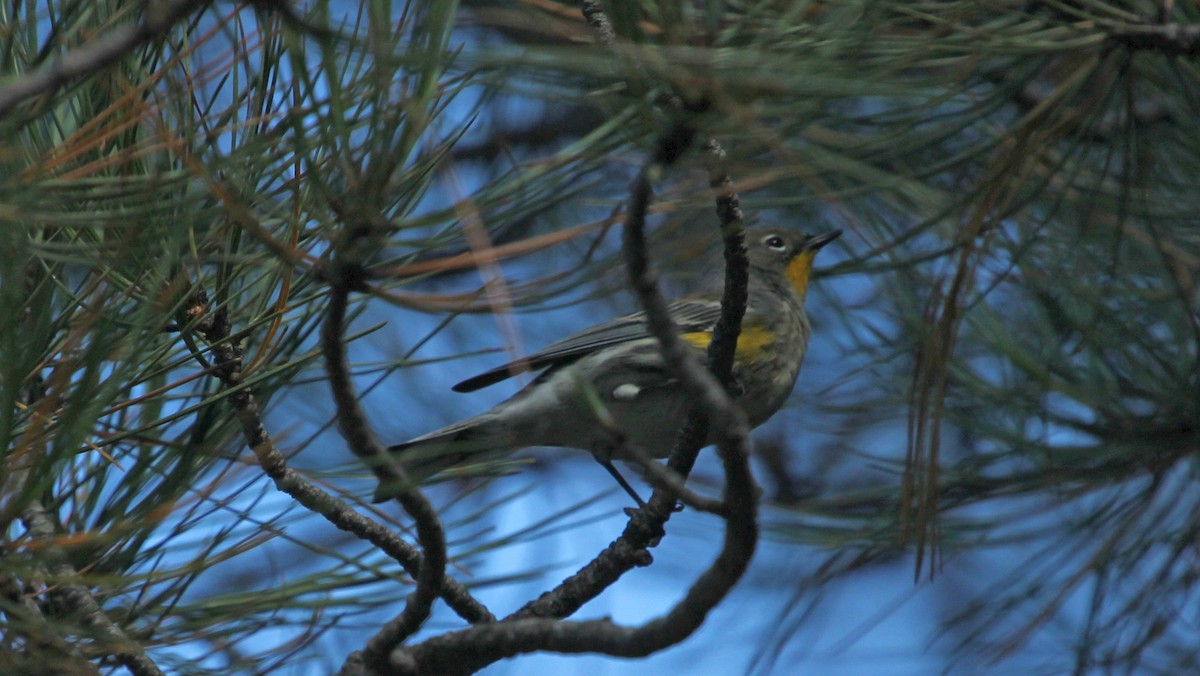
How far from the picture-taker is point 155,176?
48.1 inches

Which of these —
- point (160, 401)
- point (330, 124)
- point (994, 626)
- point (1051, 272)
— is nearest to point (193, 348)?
point (160, 401)

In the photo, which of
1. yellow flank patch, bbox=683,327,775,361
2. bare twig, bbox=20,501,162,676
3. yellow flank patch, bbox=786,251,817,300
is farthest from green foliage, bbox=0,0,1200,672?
yellow flank patch, bbox=786,251,817,300

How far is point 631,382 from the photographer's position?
3166mm

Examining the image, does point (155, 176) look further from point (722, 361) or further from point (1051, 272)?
point (1051, 272)

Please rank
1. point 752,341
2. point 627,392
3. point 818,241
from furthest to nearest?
point 818,241 < point 752,341 < point 627,392

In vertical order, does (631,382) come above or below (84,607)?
above

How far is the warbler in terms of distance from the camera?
2939 mm

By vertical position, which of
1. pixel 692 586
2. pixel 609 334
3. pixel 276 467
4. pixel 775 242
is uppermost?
pixel 775 242

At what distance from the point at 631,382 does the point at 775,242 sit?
1.18 m

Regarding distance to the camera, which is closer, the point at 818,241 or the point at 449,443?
the point at 449,443

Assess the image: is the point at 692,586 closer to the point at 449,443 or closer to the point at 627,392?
the point at 449,443

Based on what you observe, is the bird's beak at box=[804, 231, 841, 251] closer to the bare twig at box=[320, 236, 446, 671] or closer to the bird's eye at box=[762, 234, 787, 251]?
the bird's eye at box=[762, 234, 787, 251]

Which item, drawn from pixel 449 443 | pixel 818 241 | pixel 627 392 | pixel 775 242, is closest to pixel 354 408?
pixel 449 443

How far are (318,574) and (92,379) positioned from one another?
0.51 metres
